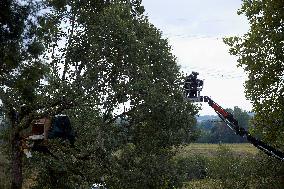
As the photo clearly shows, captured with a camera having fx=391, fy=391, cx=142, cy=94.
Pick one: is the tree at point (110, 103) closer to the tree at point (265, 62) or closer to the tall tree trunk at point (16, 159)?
the tall tree trunk at point (16, 159)

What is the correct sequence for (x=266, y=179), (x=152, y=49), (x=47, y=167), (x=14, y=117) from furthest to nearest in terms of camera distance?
(x=266, y=179), (x=152, y=49), (x=47, y=167), (x=14, y=117)

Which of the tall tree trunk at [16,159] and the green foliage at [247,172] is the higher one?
the tall tree trunk at [16,159]

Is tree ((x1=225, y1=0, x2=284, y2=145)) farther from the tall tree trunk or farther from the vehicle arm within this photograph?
the tall tree trunk

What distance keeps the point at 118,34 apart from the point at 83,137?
6.03 metres

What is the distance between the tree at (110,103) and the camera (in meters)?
18.3

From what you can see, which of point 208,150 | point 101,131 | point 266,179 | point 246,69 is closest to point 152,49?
point 101,131

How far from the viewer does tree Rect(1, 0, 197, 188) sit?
1834 cm

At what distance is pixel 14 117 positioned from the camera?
1844cm

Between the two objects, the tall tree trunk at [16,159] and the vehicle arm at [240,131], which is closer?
the vehicle arm at [240,131]

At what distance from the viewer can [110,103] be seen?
75.5 feet

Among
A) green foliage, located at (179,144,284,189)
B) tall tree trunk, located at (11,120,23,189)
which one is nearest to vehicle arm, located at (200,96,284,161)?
green foliage, located at (179,144,284,189)

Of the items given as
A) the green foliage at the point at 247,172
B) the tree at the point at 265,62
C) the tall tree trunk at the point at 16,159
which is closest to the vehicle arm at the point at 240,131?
the tree at the point at 265,62

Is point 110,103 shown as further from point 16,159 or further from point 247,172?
point 247,172

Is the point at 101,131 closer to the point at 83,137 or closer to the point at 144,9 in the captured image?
the point at 83,137
